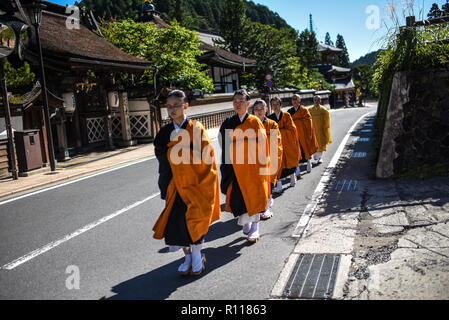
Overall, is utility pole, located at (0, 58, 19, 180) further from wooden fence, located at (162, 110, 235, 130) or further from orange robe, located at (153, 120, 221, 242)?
wooden fence, located at (162, 110, 235, 130)

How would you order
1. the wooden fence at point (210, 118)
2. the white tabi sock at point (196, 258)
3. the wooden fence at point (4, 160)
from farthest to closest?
the wooden fence at point (210, 118)
the wooden fence at point (4, 160)
the white tabi sock at point (196, 258)

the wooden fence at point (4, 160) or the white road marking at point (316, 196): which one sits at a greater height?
the wooden fence at point (4, 160)

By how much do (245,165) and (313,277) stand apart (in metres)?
1.60

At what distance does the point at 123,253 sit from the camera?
454 centimetres

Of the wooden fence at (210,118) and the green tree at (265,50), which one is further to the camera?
the green tree at (265,50)

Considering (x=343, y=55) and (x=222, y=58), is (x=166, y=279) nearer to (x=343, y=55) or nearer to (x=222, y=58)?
(x=222, y=58)

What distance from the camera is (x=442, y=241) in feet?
13.1

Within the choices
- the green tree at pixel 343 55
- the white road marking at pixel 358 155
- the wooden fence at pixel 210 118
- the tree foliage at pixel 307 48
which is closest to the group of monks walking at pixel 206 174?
the white road marking at pixel 358 155

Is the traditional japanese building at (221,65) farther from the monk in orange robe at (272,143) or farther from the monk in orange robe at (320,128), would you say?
the monk in orange robe at (272,143)

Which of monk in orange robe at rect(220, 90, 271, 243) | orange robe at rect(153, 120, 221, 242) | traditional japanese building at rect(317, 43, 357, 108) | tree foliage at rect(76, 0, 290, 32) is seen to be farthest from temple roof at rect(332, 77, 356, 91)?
orange robe at rect(153, 120, 221, 242)

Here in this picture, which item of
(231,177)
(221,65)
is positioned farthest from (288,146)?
(221,65)

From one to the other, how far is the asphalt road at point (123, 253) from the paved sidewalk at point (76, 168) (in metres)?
1.59

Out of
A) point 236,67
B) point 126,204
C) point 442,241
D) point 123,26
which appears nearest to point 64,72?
point 123,26

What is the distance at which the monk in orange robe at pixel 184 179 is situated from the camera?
371 centimetres
